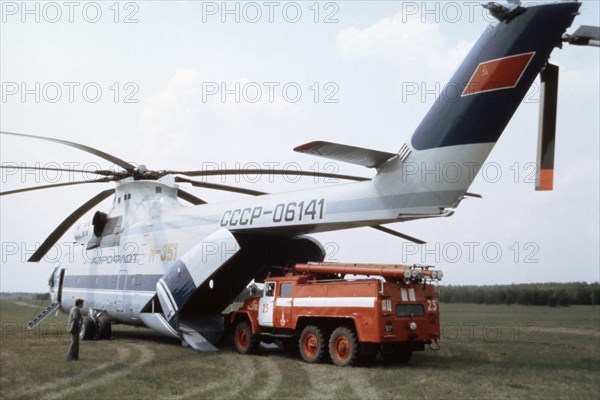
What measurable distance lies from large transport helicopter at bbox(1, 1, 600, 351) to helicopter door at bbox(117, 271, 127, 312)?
0.04 meters

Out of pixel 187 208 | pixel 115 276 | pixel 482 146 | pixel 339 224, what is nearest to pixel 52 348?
pixel 115 276

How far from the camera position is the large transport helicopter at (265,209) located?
1125cm

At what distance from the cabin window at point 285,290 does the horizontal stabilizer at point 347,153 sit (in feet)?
14.6

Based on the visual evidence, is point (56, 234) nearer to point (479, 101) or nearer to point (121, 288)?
point (121, 288)

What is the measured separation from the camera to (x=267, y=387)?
11062 millimetres

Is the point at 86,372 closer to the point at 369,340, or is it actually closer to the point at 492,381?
the point at 369,340

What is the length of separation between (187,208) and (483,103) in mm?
10864

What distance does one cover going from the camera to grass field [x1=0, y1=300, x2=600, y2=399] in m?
10.3

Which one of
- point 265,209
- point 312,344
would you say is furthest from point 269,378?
point 265,209

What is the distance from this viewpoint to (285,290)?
1551 cm

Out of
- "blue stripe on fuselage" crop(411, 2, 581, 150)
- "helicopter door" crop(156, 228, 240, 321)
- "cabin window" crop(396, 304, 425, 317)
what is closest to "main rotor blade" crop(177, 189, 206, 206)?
"helicopter door" crop(156, 228, 240, 321)

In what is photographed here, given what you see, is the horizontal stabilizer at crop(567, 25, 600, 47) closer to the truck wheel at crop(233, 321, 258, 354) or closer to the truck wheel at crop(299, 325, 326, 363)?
the truck wheel at crop(299, 325, 326, 363)

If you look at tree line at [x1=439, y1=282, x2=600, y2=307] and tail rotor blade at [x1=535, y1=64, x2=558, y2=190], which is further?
tree line at [x1=439, y1=282, x2=600, y2=307]

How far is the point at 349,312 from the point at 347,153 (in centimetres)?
415
